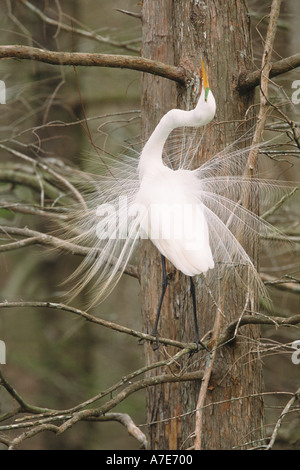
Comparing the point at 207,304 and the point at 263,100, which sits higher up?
the point at 263,100

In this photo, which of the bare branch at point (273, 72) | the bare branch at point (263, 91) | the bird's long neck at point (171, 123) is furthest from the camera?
the bare branch at point (273, 72)

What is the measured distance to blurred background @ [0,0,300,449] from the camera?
3836 millimetres

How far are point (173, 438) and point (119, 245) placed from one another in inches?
31.9

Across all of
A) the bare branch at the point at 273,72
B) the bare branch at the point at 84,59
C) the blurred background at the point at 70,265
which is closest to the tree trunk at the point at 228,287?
the bare branch at the point at 273,72

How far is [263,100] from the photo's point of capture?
72.4 inches

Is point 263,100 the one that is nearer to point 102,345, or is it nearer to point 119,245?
point 119,245

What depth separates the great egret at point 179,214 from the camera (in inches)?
73.9

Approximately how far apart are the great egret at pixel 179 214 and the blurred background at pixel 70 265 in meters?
1.37

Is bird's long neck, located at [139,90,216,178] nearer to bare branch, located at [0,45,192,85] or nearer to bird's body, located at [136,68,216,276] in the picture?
bird's body, located at [136,68,216,276]

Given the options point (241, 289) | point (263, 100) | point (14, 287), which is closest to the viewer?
point (263, 100)

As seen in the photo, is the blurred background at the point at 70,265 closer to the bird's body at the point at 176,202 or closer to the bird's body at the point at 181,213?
the bird's body at the point at 181,213
